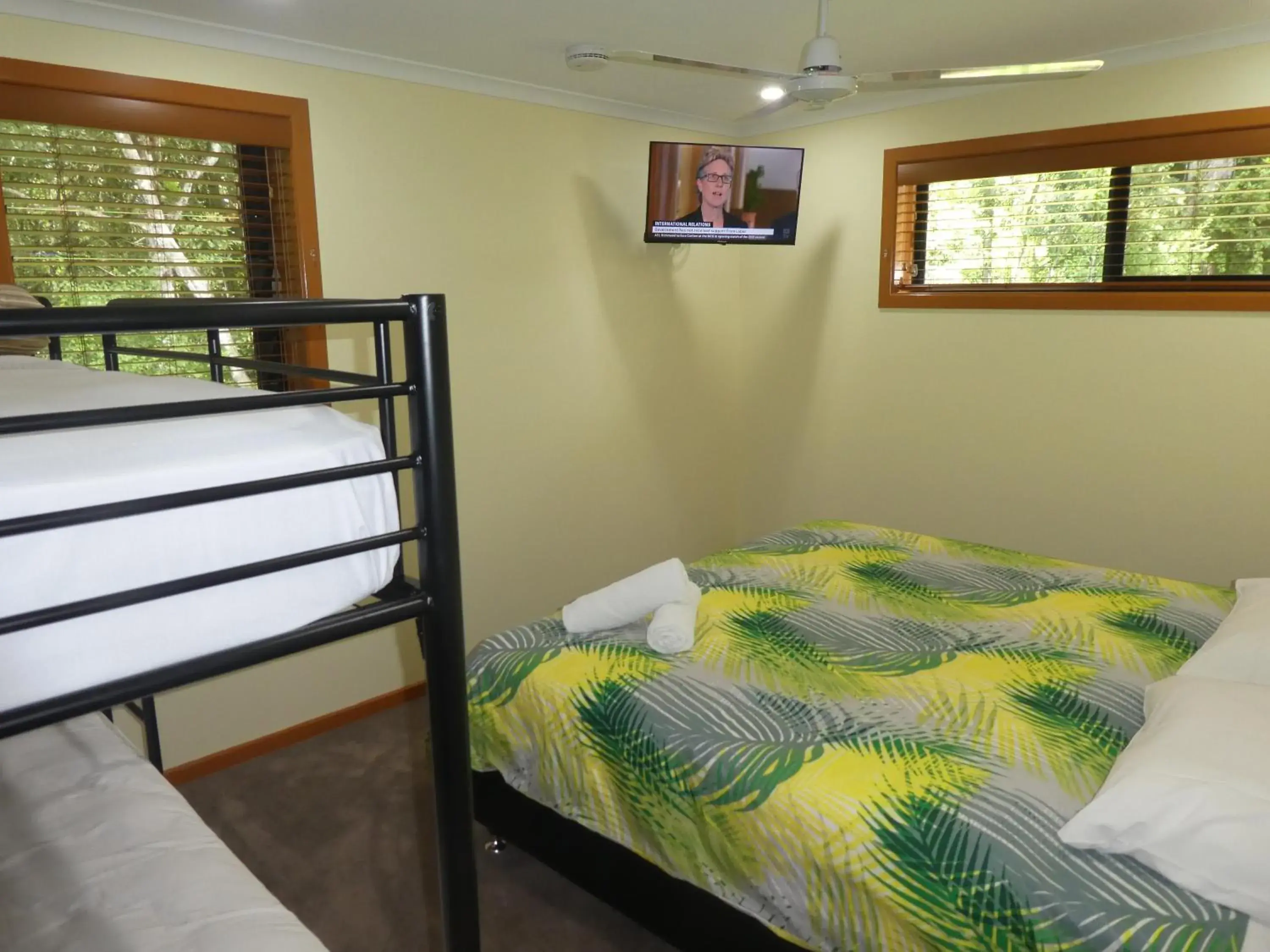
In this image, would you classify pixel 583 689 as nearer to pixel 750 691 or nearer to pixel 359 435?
pixel 750 691

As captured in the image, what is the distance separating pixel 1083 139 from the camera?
10.8 feet

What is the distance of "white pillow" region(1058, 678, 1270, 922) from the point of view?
4.34 ft

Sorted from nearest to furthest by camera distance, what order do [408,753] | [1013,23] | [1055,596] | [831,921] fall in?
[831,921] → [1055,596] → [1013,23] → [408,753]

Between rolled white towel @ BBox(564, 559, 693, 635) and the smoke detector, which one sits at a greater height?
the smoke detector

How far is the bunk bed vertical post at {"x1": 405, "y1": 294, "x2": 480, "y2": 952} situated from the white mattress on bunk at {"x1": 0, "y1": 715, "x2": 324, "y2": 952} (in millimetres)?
169

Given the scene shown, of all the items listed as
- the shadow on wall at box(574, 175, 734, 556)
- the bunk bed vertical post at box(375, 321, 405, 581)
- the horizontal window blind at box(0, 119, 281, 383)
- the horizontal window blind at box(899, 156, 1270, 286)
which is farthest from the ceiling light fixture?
the horizontal window blind at box(0, 119, 281, 383)

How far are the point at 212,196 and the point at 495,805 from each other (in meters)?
2.17

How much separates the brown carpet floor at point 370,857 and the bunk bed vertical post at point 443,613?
129 centimetres

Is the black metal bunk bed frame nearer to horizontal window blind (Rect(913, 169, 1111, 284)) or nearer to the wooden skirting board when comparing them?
the wooden skirting board

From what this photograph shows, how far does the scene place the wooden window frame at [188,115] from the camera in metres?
2.41

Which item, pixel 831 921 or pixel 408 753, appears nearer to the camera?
pixel 831 921

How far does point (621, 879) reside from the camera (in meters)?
2.02

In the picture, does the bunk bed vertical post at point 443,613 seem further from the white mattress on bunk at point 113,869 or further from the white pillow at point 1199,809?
the white pillow at point 1199,809

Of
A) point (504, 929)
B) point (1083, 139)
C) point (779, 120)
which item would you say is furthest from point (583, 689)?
point (779, 120)
